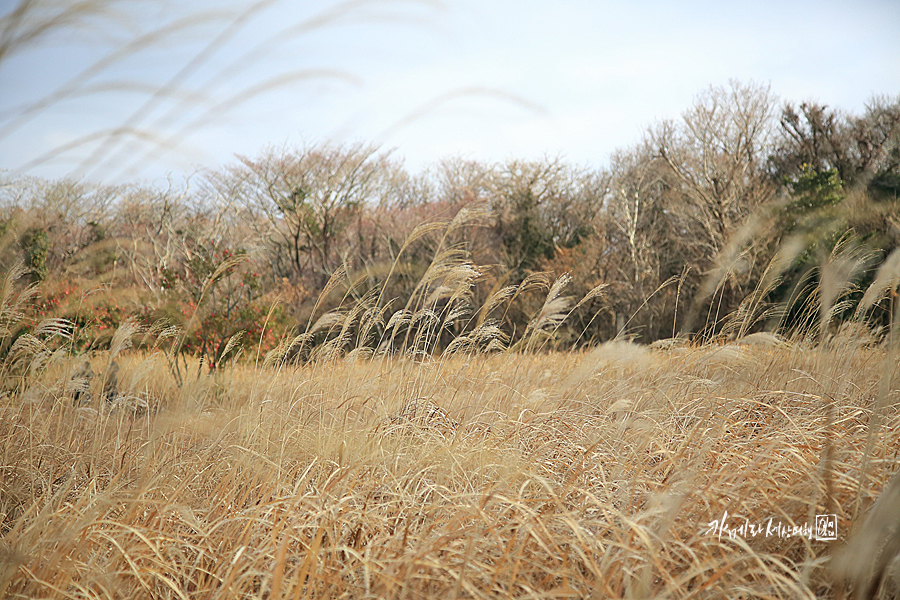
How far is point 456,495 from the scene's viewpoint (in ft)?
4.97

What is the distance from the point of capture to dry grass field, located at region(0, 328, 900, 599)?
4.35 ft

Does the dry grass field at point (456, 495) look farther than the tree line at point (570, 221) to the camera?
No

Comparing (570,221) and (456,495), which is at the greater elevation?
(570,221)

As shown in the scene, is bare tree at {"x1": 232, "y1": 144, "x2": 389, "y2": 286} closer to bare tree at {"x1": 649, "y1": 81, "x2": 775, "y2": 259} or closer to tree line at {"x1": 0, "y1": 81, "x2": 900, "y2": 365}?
tree line at {"x1": 0, "y1": 81, "x2": 900, "y2": 365}

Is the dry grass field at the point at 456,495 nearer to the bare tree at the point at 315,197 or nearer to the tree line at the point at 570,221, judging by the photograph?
the tree line at the point at 570,221

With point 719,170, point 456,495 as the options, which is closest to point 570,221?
point 719,170

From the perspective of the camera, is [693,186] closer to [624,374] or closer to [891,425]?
[624,374]

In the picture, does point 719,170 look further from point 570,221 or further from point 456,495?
point 456,495

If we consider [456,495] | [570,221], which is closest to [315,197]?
[570,221]

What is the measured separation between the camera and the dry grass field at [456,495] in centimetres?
133

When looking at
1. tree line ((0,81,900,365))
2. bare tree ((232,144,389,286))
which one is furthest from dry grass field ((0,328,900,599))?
bare tree ((232,144,389,286))

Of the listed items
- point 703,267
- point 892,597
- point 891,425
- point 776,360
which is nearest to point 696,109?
point 703,267

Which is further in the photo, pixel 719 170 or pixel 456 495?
pixel 719 170

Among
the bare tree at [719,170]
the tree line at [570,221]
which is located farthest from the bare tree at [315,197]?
the bare tree at [719,170]
